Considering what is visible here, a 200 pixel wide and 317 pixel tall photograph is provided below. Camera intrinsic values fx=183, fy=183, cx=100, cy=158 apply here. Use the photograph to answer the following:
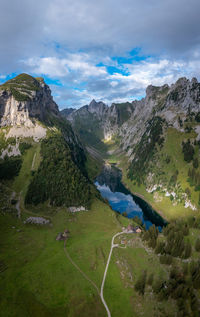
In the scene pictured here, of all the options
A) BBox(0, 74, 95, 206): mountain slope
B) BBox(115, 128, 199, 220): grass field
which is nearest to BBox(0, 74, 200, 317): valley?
BBox(0, 74, 95, 206): mountain slope

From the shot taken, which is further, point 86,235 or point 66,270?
point 86,235

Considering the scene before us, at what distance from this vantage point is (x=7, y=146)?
157375mm

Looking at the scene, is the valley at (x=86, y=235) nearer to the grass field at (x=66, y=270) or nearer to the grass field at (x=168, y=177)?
the grass field at (x=66, y=270)

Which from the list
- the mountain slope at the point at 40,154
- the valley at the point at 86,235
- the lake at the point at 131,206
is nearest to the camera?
the valley at the point at 86,235

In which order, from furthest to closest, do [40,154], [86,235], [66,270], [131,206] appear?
[131,206] < [40,154] < [86,235] < [66,270]

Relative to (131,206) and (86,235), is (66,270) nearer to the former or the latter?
(86,235)

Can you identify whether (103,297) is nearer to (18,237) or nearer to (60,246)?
(60,246)

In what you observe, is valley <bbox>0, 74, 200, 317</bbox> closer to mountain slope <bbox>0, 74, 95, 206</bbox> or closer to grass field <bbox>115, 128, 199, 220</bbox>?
mountain slope <bbox>0, 74, 95, 206</bbox>

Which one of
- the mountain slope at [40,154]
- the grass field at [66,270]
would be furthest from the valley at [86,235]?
the mountain slope at [40,154]

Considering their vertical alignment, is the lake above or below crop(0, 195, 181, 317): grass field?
below

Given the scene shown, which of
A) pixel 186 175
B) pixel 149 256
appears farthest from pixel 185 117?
pixel 149 256

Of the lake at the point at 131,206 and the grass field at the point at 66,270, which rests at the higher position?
the grass field at the point at 66,270

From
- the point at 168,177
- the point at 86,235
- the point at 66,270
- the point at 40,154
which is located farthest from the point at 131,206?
the point at 66,270

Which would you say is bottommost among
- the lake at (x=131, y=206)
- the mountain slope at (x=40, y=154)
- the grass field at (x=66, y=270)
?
the lake at (x=131, y=206)
